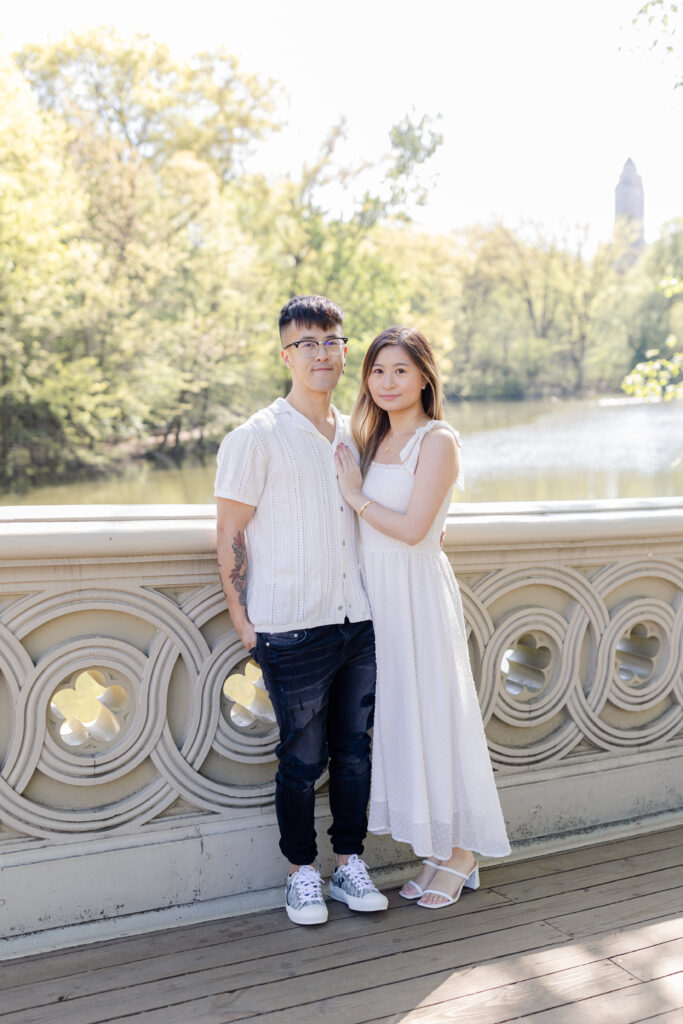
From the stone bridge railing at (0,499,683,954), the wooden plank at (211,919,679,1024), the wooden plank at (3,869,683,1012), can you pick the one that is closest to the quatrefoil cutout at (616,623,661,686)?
the stone bridge railing at (0,499,683,954)

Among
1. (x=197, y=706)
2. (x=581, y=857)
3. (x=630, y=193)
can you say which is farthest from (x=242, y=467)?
(x=630, y=193)

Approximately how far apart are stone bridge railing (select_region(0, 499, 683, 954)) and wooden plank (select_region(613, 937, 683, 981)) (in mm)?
647

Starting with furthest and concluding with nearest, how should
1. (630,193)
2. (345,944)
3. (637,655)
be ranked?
(630,193) < (637,655) < (345,944)

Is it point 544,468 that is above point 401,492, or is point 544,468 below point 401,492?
below

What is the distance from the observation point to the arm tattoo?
7.91ft

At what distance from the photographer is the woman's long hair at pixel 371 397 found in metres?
2.51

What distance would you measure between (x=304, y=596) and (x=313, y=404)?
524 mm

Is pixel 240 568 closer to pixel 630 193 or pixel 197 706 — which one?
pixel 197 706

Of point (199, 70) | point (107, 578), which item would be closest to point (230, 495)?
point (107, 578)

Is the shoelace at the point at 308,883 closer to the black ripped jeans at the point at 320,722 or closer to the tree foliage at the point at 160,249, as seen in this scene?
the black ripped jeans at the point at 320,722

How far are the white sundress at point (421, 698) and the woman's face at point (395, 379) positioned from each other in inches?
4.2

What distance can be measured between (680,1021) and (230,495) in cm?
157

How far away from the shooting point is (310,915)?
95.0 inches

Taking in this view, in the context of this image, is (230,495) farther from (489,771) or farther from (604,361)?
(604,361)
